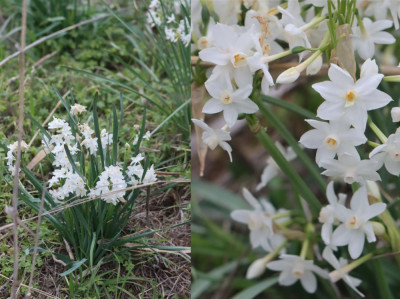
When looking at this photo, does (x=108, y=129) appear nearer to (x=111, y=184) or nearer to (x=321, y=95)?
Result: (x=111, y=184)

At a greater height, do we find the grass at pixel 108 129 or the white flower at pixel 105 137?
the white flower at pixel 105 137

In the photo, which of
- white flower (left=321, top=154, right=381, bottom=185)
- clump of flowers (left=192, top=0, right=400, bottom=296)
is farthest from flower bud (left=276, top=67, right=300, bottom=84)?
white flower (left=321, top=154, right=381, bottom=185)

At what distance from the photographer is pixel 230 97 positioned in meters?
0.75

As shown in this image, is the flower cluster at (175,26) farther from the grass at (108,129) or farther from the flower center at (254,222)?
the flower center at (254,222)

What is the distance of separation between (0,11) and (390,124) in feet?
5.09

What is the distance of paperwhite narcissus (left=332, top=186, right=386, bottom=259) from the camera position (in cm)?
85

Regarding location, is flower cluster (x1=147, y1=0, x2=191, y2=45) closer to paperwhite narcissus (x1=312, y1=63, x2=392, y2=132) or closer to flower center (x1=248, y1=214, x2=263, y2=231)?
flower center (x1=248, y1=214, x2=263, y2=231)

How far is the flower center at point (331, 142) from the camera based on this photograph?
29.3 inches

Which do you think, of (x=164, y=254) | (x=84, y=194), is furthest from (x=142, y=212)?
(x=84, y=194)

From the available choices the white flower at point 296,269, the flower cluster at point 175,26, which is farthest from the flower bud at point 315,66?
the flower cluster at point 175,26

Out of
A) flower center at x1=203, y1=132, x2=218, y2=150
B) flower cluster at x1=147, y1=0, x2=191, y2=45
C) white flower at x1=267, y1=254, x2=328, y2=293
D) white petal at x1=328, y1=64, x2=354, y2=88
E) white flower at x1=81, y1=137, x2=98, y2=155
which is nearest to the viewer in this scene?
white petal at x1=328, y1=64, x2=354, y2=88

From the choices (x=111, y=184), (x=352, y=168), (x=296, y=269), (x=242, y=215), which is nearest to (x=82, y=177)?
(x=111, y=184)

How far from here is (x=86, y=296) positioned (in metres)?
1.08

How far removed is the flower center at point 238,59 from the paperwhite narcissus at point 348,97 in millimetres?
93
